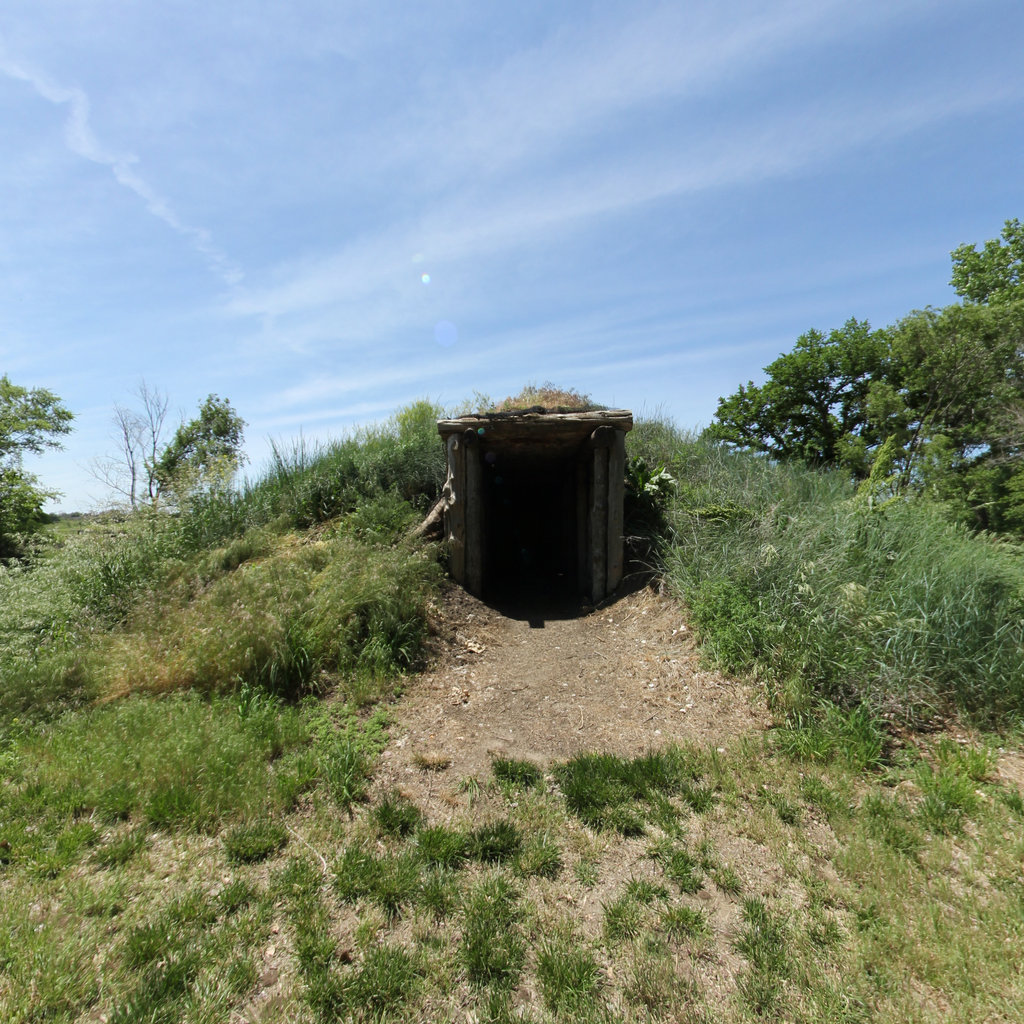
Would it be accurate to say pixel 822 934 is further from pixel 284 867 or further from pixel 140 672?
pixel 140 672

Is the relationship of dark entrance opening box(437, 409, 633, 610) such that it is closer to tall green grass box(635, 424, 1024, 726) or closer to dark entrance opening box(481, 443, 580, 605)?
dark entrance opening box(481, 443, 580, 605)

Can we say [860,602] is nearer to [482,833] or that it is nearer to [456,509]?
[482,833]

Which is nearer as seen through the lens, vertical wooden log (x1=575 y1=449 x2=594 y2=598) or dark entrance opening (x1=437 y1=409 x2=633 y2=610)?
dark entrance opening (x1=437 y1=409 x2=633 y2=610)

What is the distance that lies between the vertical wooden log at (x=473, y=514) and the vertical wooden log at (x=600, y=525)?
5.99ft

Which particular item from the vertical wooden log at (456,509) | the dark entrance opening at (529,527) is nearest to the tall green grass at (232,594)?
the vertical wooden log at (456,509)

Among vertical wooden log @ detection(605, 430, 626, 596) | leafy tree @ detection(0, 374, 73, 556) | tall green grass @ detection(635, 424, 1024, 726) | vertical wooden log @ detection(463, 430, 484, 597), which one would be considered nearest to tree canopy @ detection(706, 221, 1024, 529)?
tall green grass @ detection(635, 424, 1024, 726)

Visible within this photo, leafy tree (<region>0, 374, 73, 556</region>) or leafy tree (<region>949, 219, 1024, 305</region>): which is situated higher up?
leafy tree (<region>949, 219, 1024, 305</region>)

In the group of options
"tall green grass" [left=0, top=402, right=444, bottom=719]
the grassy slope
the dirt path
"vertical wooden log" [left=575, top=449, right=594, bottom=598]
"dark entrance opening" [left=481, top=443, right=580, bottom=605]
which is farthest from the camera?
"dark entrance opening" [left=481, top=443, right=580, bottom=605]

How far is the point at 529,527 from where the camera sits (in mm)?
14750

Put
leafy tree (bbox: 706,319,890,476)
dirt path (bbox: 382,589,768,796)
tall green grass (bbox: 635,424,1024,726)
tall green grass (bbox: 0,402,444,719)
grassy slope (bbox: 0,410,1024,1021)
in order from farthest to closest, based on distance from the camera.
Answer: leafy tree (bbox: 706,319,890,476) < tall green grass (bbox: 0,402,444,719) < tall green grass (bbox: 635,424,1024,726) < dirt path (bbox: 382,589,768,796) < grassy slope (bbox: 0,410,1024,1021)

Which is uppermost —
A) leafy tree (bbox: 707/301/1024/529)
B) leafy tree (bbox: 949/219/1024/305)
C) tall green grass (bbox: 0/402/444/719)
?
leafy tree (bbox: 949/219/1024/305)

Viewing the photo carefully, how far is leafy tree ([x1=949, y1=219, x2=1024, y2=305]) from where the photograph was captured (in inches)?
683

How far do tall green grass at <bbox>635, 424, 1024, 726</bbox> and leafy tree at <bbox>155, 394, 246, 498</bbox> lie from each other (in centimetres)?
772

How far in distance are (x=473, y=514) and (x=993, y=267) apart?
21.9 metres
